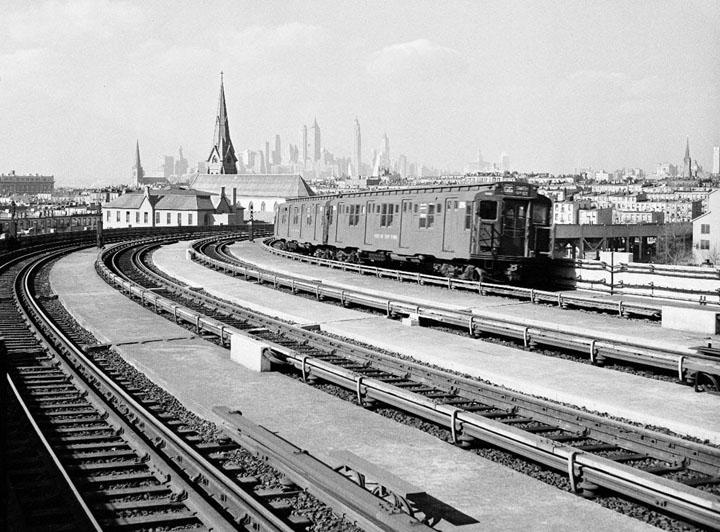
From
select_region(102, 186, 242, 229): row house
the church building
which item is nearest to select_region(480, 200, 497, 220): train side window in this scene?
select_region(102, 186, 242, 229): row house

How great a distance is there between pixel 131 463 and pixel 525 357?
912 cm

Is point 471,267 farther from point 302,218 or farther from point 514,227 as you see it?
point 302,218

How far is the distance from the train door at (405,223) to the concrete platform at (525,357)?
218 cm

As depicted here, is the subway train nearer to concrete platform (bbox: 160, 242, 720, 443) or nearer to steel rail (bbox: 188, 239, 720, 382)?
concrete platform (bbox: 160, 242, 720, 443)

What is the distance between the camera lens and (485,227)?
1122 inches

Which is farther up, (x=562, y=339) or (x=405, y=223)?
(x=405, y=223)

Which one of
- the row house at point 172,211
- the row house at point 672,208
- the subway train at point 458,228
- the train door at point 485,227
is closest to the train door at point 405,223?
the subway train at point 458,228

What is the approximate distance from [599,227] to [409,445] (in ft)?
180

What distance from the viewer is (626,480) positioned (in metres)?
8.80

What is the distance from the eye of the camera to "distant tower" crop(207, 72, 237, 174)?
186375mm

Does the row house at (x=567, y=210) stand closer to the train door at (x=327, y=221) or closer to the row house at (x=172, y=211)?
the row house at (x=172, y=211)

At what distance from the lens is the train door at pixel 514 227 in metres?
28.7

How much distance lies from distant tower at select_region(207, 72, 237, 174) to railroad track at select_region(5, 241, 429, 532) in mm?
173438

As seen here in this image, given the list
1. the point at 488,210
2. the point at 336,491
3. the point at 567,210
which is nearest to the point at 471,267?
the point at 488,210
